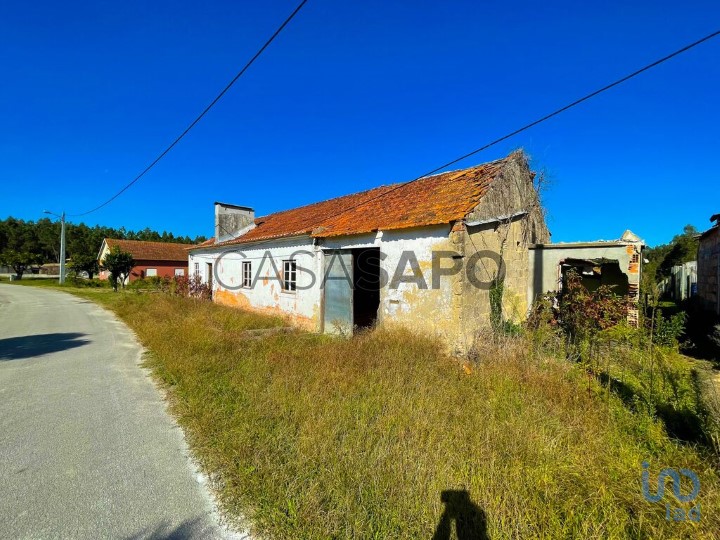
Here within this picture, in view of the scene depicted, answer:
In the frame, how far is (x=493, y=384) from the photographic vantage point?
4.59 m

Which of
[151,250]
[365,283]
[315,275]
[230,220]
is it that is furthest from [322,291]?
[151,250]

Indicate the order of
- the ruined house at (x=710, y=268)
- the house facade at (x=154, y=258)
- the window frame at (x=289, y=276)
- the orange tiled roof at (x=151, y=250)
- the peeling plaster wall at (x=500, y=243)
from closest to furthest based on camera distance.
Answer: the peeling plaster wall at (x=500, y=243) → the ruined house at (x=710, y=268) → the window frame at (x=289, y=276) → the house facade at (x=154, y=258) → the orange tiled roof at (x=151, y=250)

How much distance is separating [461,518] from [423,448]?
0.76m

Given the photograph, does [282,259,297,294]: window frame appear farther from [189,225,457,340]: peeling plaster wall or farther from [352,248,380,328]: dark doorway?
[352,248,380,328]: dark doorway

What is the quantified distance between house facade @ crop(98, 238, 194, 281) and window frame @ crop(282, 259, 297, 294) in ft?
86.0

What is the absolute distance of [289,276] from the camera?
11.1 meters

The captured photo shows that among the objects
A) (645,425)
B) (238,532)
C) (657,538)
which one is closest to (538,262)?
(645,425)

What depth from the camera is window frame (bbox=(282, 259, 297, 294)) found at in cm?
1091

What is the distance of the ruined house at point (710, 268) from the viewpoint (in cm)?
860

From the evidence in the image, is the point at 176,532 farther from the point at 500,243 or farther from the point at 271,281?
the point at 271,281

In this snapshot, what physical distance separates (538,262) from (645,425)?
6252 millimetres

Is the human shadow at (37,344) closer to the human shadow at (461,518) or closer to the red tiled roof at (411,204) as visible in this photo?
the red tiled roof at (411,204)

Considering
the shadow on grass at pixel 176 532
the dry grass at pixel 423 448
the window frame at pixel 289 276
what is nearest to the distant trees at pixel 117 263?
the window frame at pixel 289 276

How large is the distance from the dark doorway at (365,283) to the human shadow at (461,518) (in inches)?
299
